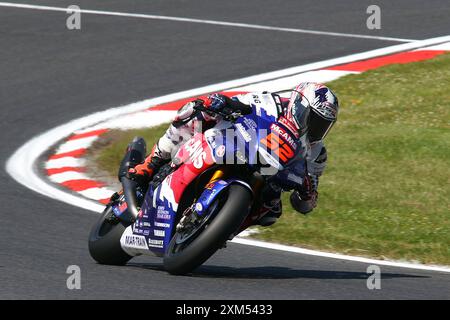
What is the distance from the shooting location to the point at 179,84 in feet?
45.4

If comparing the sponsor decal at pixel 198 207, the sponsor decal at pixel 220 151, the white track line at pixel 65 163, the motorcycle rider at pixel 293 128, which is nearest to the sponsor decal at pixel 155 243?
the sponsor decal at pixel 198 207

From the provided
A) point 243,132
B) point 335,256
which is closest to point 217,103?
point 243,132

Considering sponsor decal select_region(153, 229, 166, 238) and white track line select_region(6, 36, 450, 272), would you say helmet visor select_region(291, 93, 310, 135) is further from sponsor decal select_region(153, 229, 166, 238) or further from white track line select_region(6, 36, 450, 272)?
white track line select_region(6, 36, 450, 272)

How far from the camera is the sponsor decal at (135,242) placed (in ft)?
24.9

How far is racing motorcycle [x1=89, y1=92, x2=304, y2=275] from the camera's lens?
701cm

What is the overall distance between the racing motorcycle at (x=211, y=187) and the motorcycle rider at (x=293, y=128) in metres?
0.06

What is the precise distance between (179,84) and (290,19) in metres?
3.15

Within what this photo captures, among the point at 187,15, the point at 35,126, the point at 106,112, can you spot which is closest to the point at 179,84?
the point at 106,112

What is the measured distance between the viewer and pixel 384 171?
10.6m

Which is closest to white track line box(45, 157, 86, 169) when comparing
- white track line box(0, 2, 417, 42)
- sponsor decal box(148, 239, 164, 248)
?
sponsor decal box(148, 239, 164, 248)

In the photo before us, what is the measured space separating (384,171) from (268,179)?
11.4 feet

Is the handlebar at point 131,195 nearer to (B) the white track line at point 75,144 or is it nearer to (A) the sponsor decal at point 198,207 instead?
(A) the sponsor decal at point 198,207

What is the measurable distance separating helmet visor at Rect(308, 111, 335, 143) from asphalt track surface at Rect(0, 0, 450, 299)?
90 centimetres
